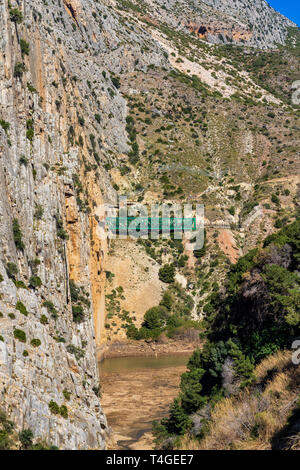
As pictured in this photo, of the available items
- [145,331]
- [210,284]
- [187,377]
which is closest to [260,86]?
[210,284]

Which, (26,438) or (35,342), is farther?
(35,342)

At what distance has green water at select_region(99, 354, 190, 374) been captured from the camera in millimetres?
60812

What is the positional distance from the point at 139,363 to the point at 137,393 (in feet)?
45.0

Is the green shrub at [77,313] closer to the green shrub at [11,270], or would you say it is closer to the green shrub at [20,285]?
the green shrub at [20,285]

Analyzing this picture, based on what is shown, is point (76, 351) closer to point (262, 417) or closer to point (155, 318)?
point (262, 417)

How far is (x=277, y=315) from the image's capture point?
29500 mm

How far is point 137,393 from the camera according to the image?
5028cm

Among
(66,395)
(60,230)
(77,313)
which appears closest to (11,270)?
(66,395)

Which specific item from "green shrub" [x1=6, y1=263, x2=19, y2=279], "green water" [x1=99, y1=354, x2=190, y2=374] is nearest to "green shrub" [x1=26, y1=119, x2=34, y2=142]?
"green shrub" [x1=6, y1=263, x2=19, y2=279]

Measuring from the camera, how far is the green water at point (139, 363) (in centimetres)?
6081

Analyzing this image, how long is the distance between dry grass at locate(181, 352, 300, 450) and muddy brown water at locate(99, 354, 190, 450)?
1206 cm

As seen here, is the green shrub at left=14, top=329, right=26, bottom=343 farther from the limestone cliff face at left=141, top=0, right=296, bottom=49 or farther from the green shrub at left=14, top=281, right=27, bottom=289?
the limestone cliff face at left=141, top=0, right=296, bottom=49

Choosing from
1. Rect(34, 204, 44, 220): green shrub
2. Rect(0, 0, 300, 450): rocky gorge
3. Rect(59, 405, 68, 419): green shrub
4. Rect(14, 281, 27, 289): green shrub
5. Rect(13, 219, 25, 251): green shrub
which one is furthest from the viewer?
Rect(34, 204, 44, 220): green shrub

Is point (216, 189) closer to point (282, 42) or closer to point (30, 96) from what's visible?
point (30, 96)
